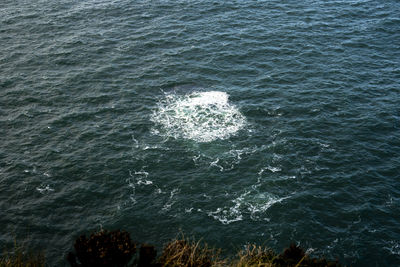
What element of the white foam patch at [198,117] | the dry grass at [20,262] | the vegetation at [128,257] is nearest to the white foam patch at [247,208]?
the white foam patch at [198,117]

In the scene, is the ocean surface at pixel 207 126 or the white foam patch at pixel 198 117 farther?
the white foam patch at pixel 198 117

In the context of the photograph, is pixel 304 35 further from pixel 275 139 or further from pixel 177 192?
pixel 177 192

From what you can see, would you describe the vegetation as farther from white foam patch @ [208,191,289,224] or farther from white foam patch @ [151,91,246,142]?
white foam patch @ [151,91,246,142]

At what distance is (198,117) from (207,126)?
3289 mm

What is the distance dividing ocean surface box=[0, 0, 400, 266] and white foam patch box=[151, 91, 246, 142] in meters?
0.32

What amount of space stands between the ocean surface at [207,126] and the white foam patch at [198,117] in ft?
1.05

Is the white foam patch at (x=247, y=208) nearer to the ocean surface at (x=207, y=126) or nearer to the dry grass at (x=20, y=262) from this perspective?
the ocean surface at (x=207, y=126)

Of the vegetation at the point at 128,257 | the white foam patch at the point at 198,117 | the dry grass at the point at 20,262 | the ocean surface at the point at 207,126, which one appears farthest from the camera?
the white foam patch at the point at 198,117

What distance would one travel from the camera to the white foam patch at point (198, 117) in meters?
71.0

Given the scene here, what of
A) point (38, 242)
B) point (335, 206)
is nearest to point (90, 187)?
point (38, 242)

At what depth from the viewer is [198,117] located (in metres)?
75.1

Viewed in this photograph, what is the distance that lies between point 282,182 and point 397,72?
40.6 m

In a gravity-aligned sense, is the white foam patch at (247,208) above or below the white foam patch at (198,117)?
below

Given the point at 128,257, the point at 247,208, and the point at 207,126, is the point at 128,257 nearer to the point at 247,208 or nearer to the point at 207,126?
the point at 247,208
